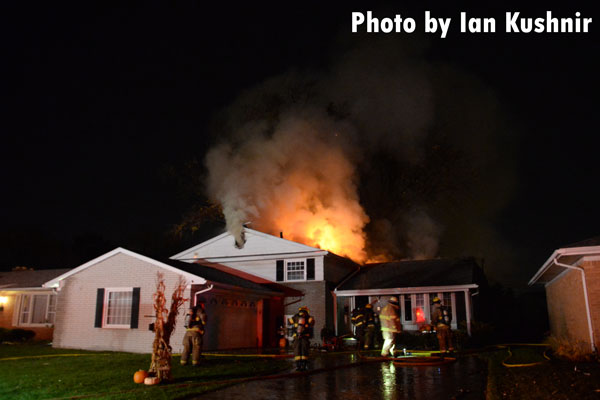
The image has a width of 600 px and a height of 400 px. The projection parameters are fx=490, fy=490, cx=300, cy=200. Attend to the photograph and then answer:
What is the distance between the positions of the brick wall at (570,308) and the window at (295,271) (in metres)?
10.3

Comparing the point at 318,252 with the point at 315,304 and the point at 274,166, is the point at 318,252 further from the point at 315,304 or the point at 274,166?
the point at 274,166

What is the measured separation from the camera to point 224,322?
17.5 m

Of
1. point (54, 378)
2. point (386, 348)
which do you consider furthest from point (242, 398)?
point (386, 348)

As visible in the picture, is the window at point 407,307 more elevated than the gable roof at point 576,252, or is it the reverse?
the gable roof at point 576,252

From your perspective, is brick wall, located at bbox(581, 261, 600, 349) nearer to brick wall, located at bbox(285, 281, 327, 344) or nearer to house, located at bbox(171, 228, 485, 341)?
house, located at bbox(171, 228, 485, 341)

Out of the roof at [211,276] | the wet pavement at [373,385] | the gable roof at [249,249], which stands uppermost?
the gable roof at [249,249]

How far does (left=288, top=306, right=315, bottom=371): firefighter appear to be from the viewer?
10883 mm

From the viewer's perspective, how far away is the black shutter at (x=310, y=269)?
71.6ft

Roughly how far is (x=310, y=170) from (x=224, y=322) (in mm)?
11167

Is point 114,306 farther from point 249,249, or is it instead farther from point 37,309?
point 37,309

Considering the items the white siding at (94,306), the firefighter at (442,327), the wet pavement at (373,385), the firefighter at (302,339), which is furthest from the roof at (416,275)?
the firefighter at (302,339)

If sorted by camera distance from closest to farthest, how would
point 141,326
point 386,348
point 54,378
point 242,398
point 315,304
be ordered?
point 242,398
point 54,378
point 386,348
point 141,326
point 315,304

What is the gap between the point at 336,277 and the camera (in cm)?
2292

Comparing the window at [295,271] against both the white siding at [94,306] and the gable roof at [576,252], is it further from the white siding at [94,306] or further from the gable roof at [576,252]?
the gable roof at [576,252]
